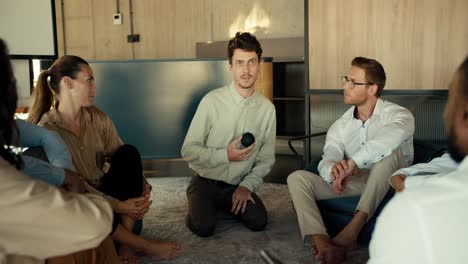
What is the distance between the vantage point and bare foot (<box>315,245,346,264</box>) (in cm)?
259

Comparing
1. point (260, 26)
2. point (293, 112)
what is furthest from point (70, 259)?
point (260, 26)

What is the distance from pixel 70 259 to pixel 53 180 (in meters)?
0.45

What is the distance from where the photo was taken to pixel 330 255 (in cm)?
259

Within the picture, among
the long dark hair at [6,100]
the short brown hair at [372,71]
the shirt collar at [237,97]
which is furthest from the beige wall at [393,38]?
the long dark hair at [6,100]

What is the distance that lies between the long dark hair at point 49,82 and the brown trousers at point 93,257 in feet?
3.87

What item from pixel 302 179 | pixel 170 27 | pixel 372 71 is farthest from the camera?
pixel 170 27

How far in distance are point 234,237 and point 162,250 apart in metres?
0.59

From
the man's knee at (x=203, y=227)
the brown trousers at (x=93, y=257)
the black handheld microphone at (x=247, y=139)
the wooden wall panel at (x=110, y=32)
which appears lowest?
the man's knee at (x=203, y=227)

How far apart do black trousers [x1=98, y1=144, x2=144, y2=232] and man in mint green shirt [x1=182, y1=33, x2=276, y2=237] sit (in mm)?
606

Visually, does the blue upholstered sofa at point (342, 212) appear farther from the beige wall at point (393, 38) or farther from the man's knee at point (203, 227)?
the beige wall at point (393, 38)

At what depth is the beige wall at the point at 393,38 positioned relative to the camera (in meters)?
3.67

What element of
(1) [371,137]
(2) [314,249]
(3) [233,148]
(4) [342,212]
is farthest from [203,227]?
(1) [371,137]

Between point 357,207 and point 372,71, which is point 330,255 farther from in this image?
point 372,71

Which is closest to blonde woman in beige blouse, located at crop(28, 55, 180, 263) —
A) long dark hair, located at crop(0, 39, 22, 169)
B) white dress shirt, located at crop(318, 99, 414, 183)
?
white dress shirt, located at crop(318, 99, 414, 183)
